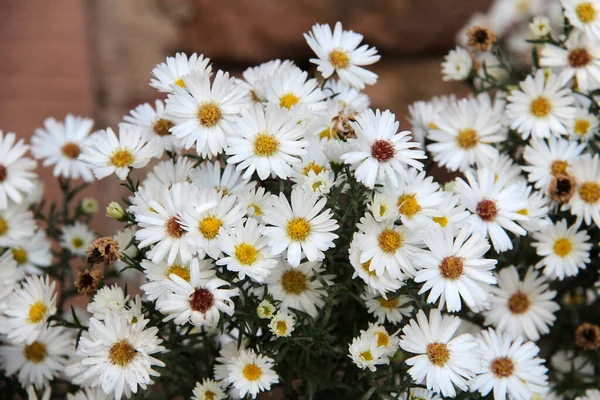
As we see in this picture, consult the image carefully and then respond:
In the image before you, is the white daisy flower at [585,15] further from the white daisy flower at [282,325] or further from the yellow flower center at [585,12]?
the white daisy flower at [282,325]

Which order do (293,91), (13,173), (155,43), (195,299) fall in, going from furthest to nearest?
(155,43)
(13,173)
(293,91)
(195,299)

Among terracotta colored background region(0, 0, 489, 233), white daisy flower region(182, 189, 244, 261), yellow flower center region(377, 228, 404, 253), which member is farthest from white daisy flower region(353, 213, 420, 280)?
terracotta colored background region(0, 0, 489, 233)

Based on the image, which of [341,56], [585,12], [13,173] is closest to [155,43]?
[13,173]

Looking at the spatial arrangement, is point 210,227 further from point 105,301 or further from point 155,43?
point 155,43

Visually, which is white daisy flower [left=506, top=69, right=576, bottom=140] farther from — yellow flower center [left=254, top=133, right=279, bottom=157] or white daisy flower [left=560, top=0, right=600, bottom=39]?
yellow flower center [left=254, top=133, right=279, bottom=157]

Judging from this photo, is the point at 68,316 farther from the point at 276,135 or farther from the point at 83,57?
the point at 83,57
